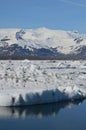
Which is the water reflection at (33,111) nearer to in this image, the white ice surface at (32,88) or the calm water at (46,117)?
the calm water at (46,117)

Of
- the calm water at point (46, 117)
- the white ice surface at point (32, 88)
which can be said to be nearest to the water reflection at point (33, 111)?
the calm water at point (46, 117)

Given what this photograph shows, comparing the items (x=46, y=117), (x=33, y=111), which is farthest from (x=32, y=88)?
(x=46, y=117)

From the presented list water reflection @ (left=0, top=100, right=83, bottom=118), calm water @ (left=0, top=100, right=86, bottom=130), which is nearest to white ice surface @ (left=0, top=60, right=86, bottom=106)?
water reflection @ (left=0, top=100, right=83, bottom=118)

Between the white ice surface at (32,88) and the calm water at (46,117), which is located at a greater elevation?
the white ice surface at (32,88)

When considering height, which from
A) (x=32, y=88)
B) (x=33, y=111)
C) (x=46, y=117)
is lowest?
(x=46, y=117)

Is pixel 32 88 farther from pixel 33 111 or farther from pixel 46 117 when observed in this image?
pixel 46 117

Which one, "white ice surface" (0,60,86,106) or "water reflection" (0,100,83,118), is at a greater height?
"white ice surface" (0,60,86,106)

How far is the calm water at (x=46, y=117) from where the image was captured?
76.2ft

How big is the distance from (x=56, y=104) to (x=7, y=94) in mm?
4119

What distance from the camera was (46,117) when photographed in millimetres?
26797

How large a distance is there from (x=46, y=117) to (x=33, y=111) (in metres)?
1.47

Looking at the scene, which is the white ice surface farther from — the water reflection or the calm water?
the calm water

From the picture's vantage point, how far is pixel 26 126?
2330 centimetres

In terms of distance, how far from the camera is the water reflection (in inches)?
1046
